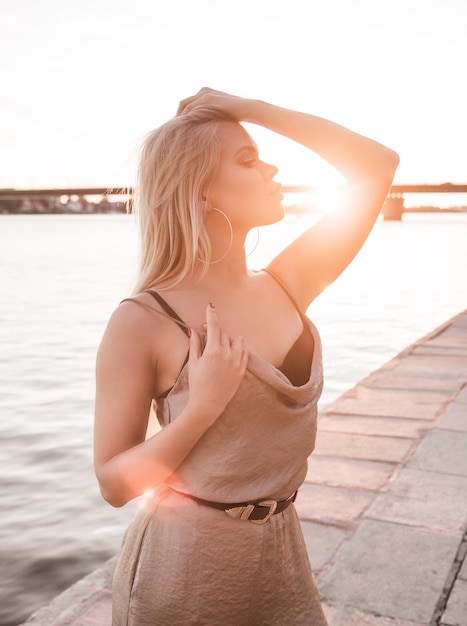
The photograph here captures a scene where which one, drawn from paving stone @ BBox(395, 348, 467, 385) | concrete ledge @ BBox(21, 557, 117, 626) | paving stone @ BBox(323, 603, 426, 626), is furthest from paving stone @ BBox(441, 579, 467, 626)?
paving stone @ BBox(395, 348, 467, 385)

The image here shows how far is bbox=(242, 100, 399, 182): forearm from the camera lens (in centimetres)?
175

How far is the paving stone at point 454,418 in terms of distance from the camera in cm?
511

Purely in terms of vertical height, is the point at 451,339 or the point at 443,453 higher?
the point at 443,453

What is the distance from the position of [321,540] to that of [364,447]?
144cm

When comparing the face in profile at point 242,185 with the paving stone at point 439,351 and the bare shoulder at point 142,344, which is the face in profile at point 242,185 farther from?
the paving stone at point 439,351

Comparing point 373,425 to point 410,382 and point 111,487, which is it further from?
point 111,487

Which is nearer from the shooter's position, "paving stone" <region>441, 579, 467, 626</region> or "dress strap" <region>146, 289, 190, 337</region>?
"dress strap" <region>146, 289, 190, 337</region>

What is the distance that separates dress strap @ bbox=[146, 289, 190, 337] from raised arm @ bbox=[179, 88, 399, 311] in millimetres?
427

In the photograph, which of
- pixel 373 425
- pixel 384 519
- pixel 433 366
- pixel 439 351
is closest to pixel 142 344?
pixel 384 519

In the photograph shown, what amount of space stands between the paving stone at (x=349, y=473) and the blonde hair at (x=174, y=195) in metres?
2.89

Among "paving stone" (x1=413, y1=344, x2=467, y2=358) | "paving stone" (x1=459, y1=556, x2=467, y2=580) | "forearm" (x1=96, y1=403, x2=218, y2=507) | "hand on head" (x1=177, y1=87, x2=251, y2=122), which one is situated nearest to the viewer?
"forearm" (x1=96, y1=403, x2=218, y2=507)

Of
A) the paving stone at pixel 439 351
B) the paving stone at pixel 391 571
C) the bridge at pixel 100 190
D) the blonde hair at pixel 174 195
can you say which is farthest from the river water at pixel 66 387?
the bridge at pixel 100 190

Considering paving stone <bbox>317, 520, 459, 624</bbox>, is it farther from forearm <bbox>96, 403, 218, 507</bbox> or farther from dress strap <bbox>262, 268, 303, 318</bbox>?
forearm <bbox>96, 403, 218, 507</bbox>

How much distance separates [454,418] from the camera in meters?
5.36
